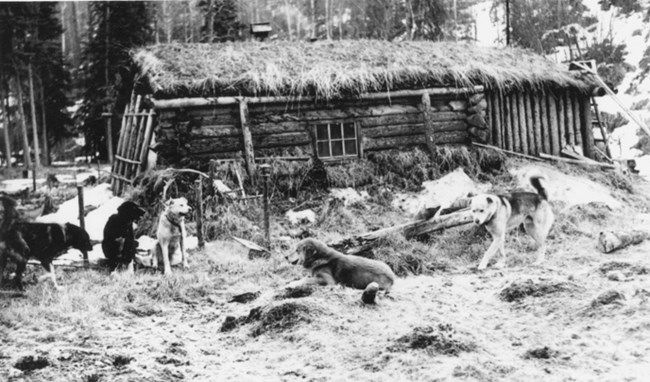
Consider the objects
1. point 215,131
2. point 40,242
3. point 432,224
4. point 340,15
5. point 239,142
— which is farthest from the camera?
point 340,15

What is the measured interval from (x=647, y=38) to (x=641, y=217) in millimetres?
3271

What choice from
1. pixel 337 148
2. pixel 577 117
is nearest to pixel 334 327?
pixel 337 148

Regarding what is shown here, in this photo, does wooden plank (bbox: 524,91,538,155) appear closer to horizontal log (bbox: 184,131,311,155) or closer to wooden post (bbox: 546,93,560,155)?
wooden post (bbox: 546,93,560,155)

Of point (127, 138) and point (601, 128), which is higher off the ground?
point (127, 138)

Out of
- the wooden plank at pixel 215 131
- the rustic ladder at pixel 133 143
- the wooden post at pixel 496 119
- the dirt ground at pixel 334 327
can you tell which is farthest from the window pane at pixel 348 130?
the dirt ground at pixel 334 327

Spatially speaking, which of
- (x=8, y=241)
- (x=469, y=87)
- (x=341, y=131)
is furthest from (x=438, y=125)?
(x=8, y=241)

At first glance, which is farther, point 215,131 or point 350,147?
point 350,147

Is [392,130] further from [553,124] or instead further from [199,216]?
[199,216]

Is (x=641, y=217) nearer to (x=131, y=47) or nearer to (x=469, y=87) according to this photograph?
(x=469, y=87)

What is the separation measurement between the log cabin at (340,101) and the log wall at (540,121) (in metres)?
0.03

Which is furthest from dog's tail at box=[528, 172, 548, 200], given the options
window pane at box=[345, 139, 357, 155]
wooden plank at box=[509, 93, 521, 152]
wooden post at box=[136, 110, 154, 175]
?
wooden post at box=[136, 110, 154, 175]

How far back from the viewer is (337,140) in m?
12.1

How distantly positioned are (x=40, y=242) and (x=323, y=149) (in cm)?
675

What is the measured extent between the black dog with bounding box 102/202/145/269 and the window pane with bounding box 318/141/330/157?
5.34m
